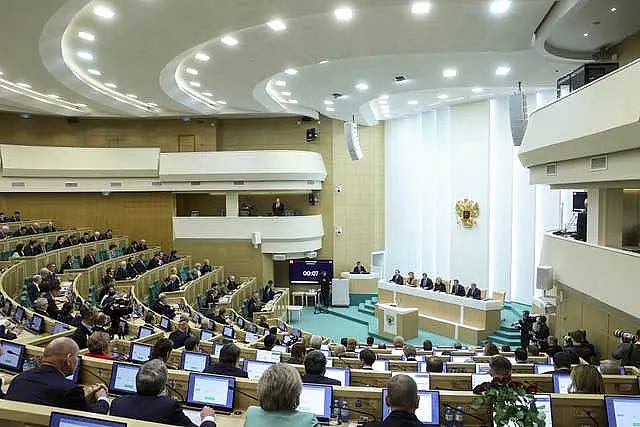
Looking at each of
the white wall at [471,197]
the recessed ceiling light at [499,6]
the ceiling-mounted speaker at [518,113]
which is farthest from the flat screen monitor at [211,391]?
the white wall at [471,197]

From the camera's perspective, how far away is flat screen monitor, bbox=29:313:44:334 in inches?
308

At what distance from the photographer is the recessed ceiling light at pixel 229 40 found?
416 inches

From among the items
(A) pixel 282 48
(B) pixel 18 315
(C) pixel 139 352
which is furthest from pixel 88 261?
(C) pixel 139 352

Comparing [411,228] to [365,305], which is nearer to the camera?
[365,305]

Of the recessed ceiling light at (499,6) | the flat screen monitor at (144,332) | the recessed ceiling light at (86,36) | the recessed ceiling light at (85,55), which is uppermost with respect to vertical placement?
the recessed ceiling light at (85,55)

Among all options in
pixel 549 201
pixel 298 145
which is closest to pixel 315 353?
pixel 549 201

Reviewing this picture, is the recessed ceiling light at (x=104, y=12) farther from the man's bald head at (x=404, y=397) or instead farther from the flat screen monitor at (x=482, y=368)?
the man's bald head at (x=404, y=397)

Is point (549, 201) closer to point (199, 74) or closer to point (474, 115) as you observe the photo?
point (474, 115)

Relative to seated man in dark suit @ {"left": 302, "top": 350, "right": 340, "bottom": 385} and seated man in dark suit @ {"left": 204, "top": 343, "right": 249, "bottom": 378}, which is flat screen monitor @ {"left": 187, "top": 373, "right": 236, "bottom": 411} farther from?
seated man in dark suit @ {"left": 302, "top": 350, "right": 340, "bottom": 385}

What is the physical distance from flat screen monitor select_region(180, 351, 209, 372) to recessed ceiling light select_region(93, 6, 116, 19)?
6.26 meters

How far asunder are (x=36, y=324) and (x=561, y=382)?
710 centimetres

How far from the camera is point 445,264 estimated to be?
68.3ft

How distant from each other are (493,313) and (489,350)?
6.99 m

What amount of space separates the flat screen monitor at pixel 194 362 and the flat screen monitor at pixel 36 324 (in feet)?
11.3
